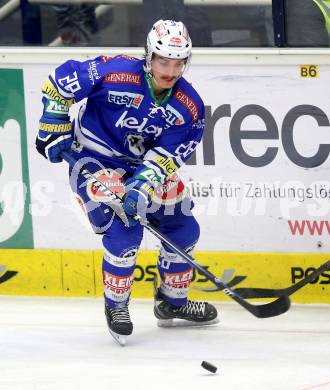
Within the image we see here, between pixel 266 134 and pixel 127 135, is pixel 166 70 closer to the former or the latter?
pixel 127 135

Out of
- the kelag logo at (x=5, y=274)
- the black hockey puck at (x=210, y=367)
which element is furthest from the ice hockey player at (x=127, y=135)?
the kelag logo at (x=5, y=274)

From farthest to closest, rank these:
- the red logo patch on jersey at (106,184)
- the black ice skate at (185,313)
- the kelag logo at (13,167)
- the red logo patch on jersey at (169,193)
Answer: the kelag logo at (13,167)
the black ice skate at (185,313)
the red logo patch on jersey at (169,193)
the red logo patch on jersey at (106,184)

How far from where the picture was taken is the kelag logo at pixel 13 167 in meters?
6.15

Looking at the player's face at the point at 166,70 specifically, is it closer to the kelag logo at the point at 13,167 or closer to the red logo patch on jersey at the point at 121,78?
the red logo patch on jersey at the point at 121,78

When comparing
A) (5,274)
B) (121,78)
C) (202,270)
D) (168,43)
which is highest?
(168,43)

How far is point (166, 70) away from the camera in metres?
5.00

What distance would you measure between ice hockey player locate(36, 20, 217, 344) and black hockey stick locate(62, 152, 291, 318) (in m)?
0.03

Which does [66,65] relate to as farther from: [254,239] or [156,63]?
[254,239]

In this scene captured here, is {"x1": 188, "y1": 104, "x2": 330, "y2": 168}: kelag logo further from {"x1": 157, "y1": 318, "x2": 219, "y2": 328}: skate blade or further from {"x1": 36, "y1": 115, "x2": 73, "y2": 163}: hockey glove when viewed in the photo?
{"x1": 36, "y1": 115, "x2": 73, "y2": 163}: hockey glove

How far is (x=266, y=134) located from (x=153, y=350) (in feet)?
4.52

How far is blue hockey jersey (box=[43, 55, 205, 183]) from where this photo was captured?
16.8 feet

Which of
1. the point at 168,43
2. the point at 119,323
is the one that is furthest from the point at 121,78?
the point at 119,323

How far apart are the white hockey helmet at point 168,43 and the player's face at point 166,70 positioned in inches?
1.0

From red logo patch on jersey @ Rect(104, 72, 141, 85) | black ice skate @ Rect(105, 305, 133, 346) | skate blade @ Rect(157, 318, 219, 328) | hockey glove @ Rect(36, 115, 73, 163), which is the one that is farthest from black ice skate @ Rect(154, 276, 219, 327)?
red logo patch on jersey @ Rect(104, 72, 141, 85)
